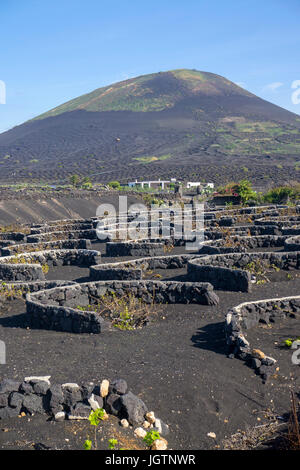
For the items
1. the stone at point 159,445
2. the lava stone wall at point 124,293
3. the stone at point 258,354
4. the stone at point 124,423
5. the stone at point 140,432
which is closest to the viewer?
the stone at point 159,445

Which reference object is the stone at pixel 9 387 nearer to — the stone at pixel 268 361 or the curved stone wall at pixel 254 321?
the curved stone wall at pixel 254 321

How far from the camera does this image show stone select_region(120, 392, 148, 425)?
19.7ft

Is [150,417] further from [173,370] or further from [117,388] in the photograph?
[173,370]

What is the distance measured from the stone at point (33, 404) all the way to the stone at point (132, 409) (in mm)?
982

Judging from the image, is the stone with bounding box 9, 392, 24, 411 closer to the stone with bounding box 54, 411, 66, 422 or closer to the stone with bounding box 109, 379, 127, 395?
the stone with bounding box 54, 411, 66, 422

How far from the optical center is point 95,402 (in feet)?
19.9

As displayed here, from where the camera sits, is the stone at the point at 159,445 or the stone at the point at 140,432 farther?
the stone at the point at 140,432

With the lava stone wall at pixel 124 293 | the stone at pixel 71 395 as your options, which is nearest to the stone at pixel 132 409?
the stone at pixel 71 395

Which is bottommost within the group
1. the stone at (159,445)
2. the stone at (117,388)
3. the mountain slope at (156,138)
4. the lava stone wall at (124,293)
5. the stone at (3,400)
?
the stone at (159,445)

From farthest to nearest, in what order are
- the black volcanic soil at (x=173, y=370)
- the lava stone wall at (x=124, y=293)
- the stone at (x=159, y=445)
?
the lava stone wall at (x=124, y=293)
the black volcanic soil at (x=173, y=370)
the stone at (x=159, y=445)

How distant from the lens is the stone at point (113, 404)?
6101mm

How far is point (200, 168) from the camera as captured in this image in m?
101

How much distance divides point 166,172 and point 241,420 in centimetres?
9229

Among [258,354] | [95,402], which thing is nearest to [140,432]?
[95,402]
